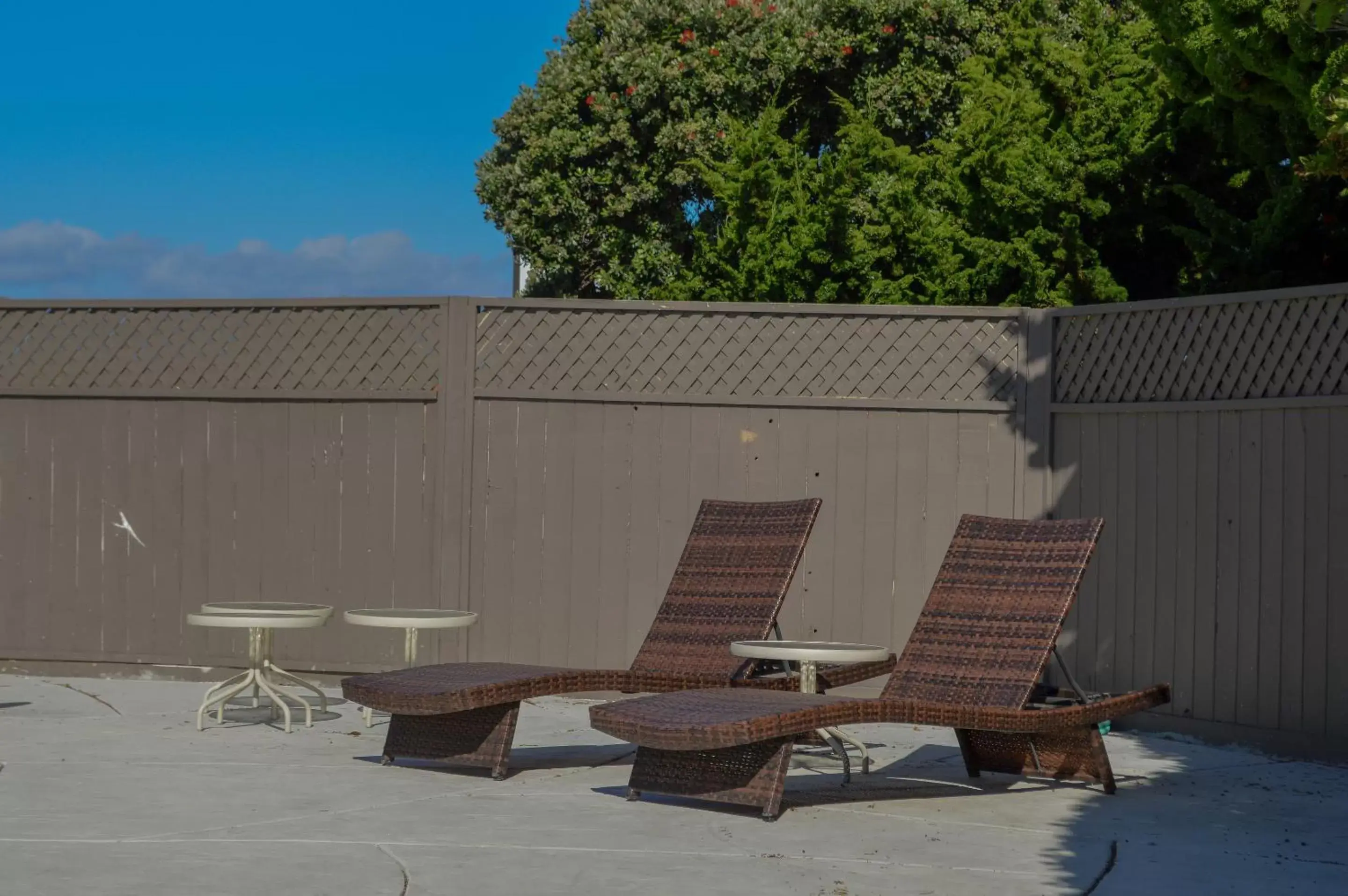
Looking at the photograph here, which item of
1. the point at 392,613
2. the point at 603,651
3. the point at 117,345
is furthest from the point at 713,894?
the point at 117,345

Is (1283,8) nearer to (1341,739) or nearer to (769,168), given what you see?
(1341,739)

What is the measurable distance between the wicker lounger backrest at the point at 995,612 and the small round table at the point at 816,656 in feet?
0.56

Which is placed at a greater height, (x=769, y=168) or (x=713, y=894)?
(x=769, y=168)

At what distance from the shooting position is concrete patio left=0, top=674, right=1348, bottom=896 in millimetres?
3852

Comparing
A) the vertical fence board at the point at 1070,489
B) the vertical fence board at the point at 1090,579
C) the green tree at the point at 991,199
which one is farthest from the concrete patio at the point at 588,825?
the green tree at the point at 991,199

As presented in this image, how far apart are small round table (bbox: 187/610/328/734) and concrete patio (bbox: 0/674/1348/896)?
12 centimetres

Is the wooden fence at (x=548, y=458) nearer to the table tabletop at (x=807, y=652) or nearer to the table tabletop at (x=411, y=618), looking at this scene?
the table tabletop at (x=411, y=618)

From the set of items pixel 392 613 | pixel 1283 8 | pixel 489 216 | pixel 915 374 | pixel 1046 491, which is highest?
pixel 489 216

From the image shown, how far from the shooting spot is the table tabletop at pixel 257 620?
21.0 feet

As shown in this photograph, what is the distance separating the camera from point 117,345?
27.3 ft

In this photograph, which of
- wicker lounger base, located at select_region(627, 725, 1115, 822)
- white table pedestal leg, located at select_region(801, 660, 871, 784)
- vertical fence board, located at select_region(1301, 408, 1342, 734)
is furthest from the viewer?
vertical fence board, located at select_region(1301, 408, 1342, 734)

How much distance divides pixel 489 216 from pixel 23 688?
1358 centimetres

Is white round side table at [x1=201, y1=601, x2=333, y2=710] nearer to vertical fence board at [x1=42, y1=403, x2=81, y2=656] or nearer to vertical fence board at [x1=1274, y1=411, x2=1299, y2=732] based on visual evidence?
vertical fence board at [x1=42, y1=403, x2=81, y2=656]

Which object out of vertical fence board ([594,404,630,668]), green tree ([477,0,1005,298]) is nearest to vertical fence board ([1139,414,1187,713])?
vertical fence board ([594,404,630,668])
